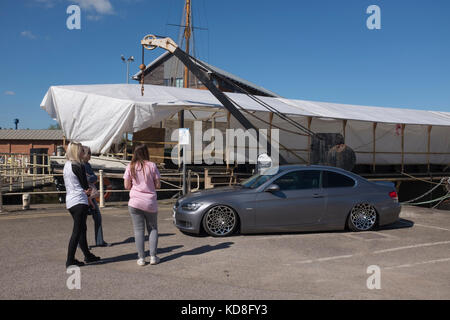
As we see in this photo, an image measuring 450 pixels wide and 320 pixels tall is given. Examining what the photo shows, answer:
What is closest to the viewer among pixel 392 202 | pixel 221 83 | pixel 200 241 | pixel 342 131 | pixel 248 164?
pixel 200 241

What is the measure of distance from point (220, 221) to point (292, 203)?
137cm

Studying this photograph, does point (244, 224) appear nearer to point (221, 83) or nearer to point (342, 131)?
point (342, 131)

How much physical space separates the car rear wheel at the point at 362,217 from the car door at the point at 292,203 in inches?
27.6

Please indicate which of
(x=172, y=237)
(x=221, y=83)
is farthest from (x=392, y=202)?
(x=221, y=83)

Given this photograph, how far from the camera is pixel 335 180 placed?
7418 millimetres

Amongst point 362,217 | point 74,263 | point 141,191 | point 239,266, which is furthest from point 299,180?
point 74,263

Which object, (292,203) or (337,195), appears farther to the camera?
(337,195)

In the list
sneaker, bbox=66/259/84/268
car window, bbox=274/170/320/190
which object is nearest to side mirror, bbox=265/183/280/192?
car window, bbox=274/170/320/190

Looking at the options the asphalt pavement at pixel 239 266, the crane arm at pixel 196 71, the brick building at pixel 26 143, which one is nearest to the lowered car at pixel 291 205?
the asphalt pavement at pixel 239 266

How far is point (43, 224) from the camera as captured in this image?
8.02 metres

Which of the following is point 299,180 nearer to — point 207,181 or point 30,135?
point 207,181

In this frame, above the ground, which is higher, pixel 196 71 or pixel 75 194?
pixel 196 71

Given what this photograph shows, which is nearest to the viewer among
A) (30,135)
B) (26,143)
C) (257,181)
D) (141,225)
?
(141,225)
